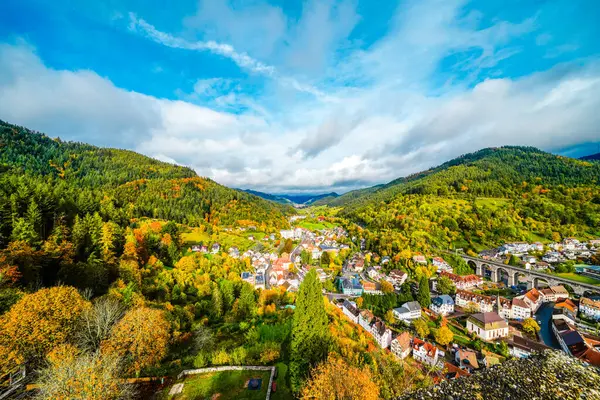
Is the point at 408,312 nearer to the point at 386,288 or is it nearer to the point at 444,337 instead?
the point at 444,337

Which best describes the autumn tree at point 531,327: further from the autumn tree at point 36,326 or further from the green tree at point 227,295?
the autumn tree at point 36,326

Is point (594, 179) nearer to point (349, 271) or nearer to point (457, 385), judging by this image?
point (349, 271)

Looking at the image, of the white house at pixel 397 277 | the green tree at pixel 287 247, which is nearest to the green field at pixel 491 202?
the white house at pixel 397 277

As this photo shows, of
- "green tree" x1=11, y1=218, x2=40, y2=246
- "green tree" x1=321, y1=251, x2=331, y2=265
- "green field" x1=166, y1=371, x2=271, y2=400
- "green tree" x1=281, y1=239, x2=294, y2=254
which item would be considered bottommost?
"green tree" x1=321, y1=251, x2=331, y2=265

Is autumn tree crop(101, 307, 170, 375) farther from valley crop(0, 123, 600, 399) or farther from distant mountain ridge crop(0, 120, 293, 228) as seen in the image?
distant mountain ridge crop(0, 120, 293, 228)

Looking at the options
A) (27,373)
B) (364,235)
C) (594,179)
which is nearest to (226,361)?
(27,373)

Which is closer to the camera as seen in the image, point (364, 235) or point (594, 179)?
point (364, 235)

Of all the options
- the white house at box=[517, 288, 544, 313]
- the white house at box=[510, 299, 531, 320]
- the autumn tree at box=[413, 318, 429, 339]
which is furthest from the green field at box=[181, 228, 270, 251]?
the white house at box=[517, 288, 544, 313]
